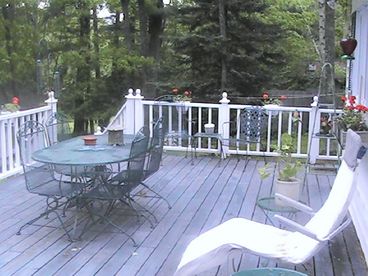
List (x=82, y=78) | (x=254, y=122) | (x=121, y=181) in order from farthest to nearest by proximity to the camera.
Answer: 1. (x=82, y=78)
2. (x=254, y=122)
3. (x=121, y=181)

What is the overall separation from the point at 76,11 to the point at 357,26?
29.8 ft

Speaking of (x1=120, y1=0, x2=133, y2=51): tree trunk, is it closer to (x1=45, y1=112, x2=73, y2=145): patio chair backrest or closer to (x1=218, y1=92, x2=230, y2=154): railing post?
(x1=218, y1=92, x2=230, y2=154): railing post

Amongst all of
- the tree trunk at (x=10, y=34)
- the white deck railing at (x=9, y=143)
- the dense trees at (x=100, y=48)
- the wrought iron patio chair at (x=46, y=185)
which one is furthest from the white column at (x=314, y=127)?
the tree trunk at (x=10, y=34)

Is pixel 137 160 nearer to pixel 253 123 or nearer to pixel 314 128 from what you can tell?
pixel 253 123

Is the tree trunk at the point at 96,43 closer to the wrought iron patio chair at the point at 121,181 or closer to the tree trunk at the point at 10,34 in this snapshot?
the tree trunk at the point at 10,34

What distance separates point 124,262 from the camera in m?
3.48

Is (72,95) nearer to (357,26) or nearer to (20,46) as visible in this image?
(20,46)

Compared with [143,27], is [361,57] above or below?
below

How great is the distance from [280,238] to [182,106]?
435 centimetres

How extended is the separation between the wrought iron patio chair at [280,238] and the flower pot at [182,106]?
4.11m

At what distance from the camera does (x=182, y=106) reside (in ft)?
23.8

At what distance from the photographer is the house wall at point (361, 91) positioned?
3.77 m

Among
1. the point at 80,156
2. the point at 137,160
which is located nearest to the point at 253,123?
the point at 137,160

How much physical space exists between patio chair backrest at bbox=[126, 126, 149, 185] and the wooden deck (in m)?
0.46
